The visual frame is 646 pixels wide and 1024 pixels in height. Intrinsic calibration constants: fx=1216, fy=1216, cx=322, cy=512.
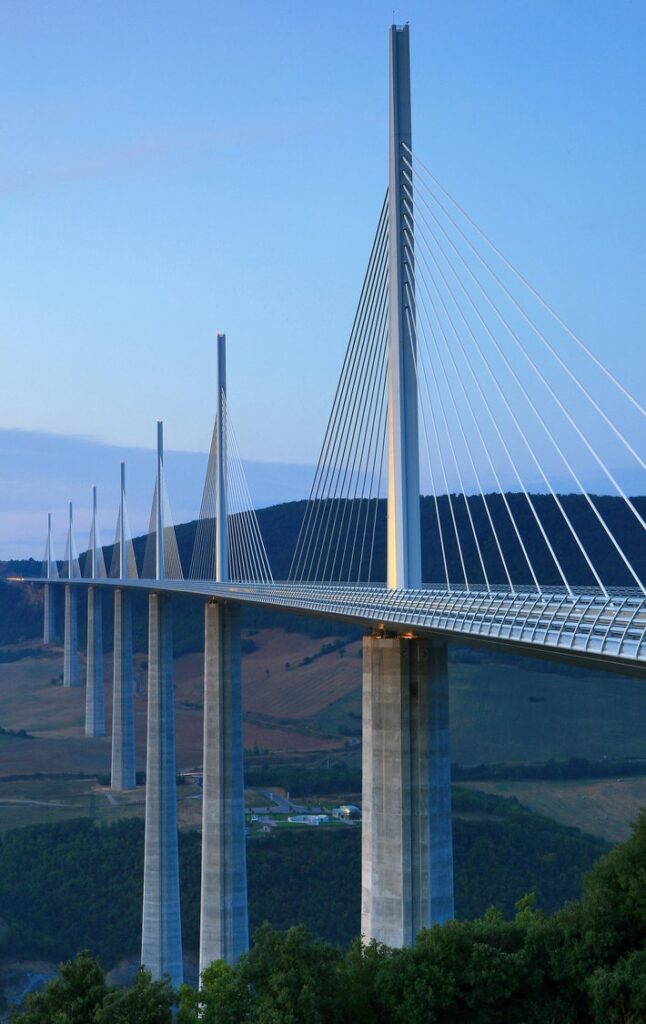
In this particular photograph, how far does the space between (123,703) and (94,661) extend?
12659mm

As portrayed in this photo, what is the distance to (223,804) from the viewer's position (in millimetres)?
29031

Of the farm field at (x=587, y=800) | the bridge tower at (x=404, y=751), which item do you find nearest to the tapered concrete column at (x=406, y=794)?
the bridge tower at (x=404, y=751)

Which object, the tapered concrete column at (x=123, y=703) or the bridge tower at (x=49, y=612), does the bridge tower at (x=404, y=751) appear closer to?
the tapered concrete column at (x=123, y=703)

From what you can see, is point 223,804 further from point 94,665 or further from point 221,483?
point 94,665

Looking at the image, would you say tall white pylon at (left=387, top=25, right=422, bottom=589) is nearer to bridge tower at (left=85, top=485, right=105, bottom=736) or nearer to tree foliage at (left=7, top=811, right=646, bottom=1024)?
tree foliage at (left=7, top=811, right=646, bottom=1024)

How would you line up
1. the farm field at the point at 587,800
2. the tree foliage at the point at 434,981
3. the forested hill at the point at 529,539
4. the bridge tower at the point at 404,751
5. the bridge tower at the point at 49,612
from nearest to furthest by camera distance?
the tree foliage at the point at 434,981 → the bridge tower at the point at 404,751 → the farm field at the point at 587,800 → the forested hill at the point at 529,539 → the bridge tower at the point at 49,612

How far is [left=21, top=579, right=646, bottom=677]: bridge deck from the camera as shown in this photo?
32.2ft

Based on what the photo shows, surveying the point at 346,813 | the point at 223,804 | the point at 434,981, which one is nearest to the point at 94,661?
the point at 346,813

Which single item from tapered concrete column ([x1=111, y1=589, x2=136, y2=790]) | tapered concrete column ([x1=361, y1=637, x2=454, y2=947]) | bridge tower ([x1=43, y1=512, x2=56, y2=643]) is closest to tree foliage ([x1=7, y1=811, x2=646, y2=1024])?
tapered concrete column ([x1=361, y1=637, x2=454, y2=947])

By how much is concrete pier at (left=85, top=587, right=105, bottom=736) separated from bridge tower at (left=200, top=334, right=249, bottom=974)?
33.9 m

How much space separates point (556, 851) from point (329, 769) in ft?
61.6

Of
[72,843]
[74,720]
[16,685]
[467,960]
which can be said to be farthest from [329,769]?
[467,960]

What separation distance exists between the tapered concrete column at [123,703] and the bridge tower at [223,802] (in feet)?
70.2

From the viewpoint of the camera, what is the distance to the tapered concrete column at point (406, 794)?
59.2 feet
